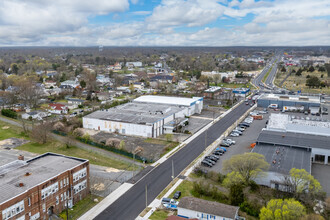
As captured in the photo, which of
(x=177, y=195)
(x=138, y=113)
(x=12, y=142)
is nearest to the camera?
(x=177, y=195)

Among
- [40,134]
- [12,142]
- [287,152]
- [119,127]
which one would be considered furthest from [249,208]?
[12,142]

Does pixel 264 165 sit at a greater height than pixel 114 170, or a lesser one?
greater

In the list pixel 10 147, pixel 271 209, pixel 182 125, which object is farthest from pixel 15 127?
pixel 271 209

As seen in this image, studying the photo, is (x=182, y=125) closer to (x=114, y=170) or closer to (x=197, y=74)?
(x=114, y=170)

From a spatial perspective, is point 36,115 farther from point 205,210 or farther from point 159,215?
point 205,210

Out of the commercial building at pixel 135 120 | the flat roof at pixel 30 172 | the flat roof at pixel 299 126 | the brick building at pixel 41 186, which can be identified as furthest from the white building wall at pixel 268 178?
the commercial building at pixel 135 120

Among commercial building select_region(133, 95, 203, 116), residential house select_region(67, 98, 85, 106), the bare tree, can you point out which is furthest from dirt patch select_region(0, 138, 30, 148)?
commercial building select_region(133, 95, 203, 116)
